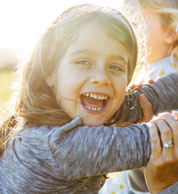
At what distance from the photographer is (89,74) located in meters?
1.86

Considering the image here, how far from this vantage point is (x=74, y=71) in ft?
6.14

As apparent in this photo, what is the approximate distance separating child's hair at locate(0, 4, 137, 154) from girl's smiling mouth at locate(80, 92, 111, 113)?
0.13 m

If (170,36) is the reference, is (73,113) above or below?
below

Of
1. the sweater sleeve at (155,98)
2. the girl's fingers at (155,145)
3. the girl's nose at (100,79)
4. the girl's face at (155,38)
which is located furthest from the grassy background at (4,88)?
the girl's fingers at (155,145)

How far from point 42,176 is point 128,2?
1942 mm

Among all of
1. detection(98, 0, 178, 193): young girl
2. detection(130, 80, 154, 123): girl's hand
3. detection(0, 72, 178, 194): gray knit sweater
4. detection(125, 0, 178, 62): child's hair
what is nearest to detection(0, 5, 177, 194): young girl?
detection(0, 72, 178, 194): gray knit sweater

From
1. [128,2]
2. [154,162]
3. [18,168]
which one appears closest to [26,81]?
[18,168]

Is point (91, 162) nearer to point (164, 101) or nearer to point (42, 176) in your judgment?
point (42, 176)

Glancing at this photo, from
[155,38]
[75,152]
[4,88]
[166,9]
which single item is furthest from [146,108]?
[4,88]

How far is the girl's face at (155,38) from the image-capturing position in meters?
3.14

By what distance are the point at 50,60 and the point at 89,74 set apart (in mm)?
265

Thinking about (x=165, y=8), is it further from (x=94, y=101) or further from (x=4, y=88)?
(x=4, y=88)

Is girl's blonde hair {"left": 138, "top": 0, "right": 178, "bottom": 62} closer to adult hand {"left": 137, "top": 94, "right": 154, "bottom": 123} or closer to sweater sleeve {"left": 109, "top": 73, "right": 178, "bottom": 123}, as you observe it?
sweater sleeve {"left": 109, "top": 73, "right": 178, "bottom": 123}

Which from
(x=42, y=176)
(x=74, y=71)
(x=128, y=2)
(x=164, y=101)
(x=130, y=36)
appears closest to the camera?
(x=42, y=176)
